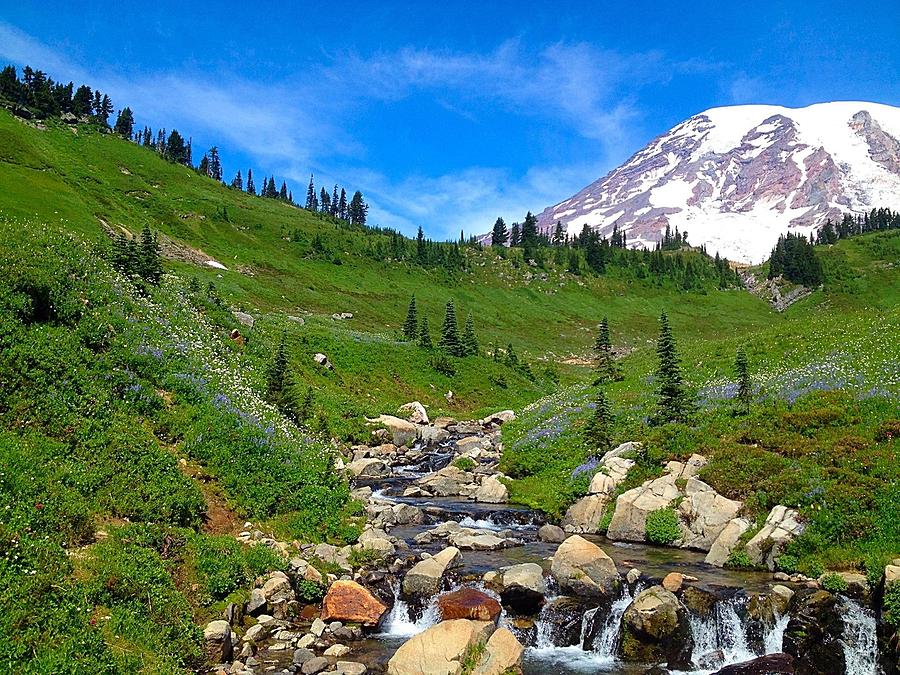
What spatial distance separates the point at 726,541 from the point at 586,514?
17.2 ft

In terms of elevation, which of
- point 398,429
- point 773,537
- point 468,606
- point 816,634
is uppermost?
point 398,429

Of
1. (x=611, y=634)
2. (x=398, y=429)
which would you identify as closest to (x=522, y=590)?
(x=611, y=634)

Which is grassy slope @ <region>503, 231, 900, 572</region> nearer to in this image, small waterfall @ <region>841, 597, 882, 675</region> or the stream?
small waterfall @ <region>841, 597, 882, 675</region>

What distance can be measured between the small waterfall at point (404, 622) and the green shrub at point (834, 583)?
9372 millimetres

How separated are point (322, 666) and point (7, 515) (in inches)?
254

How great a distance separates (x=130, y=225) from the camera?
3361 inches

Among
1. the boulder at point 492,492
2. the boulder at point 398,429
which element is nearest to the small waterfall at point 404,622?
the boulder at point 492,492

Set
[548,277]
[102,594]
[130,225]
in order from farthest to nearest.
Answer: [548,277]
[130,225]
[102,594]

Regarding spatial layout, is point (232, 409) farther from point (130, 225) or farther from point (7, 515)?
point (130, 225)

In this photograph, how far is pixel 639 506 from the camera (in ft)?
61.9

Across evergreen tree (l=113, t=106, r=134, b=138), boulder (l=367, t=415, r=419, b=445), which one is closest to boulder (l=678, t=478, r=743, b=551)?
boulder (l=367, t=415, r=419, b=445)

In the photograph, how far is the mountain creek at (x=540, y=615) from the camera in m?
→ 11.0

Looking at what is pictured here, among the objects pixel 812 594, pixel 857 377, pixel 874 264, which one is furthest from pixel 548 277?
pixel 812 594

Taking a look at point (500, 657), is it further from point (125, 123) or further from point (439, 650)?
point (125, 123)
